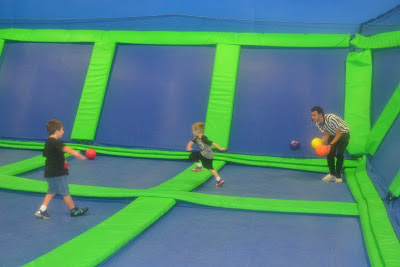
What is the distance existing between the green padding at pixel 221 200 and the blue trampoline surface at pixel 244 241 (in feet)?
0.28

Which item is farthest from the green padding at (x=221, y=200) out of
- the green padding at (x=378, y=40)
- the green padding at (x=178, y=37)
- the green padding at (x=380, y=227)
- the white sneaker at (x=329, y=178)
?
the green padding at (x=178, y=37)

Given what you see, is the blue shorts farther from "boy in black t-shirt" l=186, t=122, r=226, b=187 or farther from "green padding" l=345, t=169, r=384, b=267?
"green padding" l=345, t=169, r=384, b=267

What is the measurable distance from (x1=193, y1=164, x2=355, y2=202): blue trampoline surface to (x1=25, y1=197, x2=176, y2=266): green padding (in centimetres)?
103

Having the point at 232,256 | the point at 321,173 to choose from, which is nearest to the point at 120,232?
the point at 232,256

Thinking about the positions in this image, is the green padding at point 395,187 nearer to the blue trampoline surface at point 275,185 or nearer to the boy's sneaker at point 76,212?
the blue trampoline surface at point 275,185

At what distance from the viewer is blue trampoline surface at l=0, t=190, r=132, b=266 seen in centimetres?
367

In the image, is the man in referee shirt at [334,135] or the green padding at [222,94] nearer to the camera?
the man in referee shirt at [334,135]

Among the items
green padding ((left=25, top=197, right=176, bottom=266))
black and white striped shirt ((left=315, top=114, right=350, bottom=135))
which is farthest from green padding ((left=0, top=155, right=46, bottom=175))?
black and white striped shirt ((left=315, top=114, right=350, bottom=135))

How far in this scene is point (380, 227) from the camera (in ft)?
13.1

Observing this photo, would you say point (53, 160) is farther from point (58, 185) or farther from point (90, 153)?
point (90, 153)

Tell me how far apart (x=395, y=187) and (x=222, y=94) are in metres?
3.28

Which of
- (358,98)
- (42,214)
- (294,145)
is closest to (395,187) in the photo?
(294,145)

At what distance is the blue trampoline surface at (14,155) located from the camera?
6.66 metres

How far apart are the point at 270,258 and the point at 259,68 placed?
4182 mm
